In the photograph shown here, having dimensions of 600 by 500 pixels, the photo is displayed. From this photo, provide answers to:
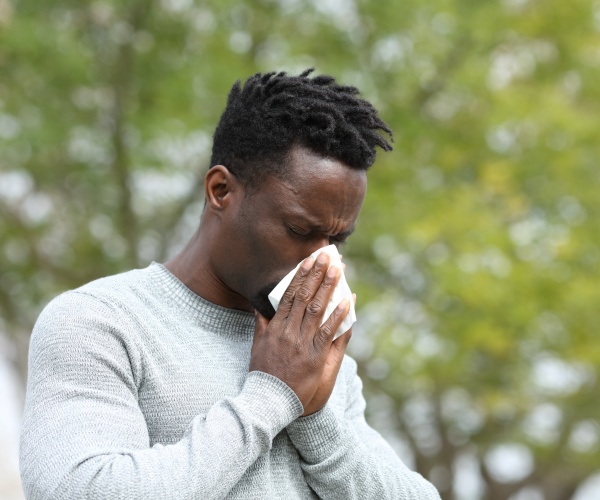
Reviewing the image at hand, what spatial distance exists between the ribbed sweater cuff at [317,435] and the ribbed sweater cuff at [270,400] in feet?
0.40

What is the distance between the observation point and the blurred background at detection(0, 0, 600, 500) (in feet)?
29.7

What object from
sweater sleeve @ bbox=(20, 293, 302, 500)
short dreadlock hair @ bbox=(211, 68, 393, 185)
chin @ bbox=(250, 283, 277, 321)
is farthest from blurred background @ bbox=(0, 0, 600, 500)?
sweater sleeve @ bbox=(20, 293, 302, 500)

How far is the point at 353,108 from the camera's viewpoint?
8.05 feet

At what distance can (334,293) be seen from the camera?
2312 mm

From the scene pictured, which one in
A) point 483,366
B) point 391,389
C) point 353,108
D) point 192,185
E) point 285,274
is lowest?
point 391,389

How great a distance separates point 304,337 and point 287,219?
0.29 meters

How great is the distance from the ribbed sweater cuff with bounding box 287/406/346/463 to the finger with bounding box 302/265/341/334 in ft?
0.72

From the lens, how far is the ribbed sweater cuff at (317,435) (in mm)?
2318

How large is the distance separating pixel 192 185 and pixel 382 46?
2410 mm

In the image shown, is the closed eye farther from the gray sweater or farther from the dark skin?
the gray sweater

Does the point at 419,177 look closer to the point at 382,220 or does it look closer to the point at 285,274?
the point at 382,220

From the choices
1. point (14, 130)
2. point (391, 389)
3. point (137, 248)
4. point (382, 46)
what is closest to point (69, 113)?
point (14, 130)

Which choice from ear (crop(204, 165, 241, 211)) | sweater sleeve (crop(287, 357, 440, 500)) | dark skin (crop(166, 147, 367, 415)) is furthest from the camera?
ear (crop(204, 165, 241, 211))

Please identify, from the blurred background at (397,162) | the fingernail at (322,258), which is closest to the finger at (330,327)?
the fingernail at (322,258)
